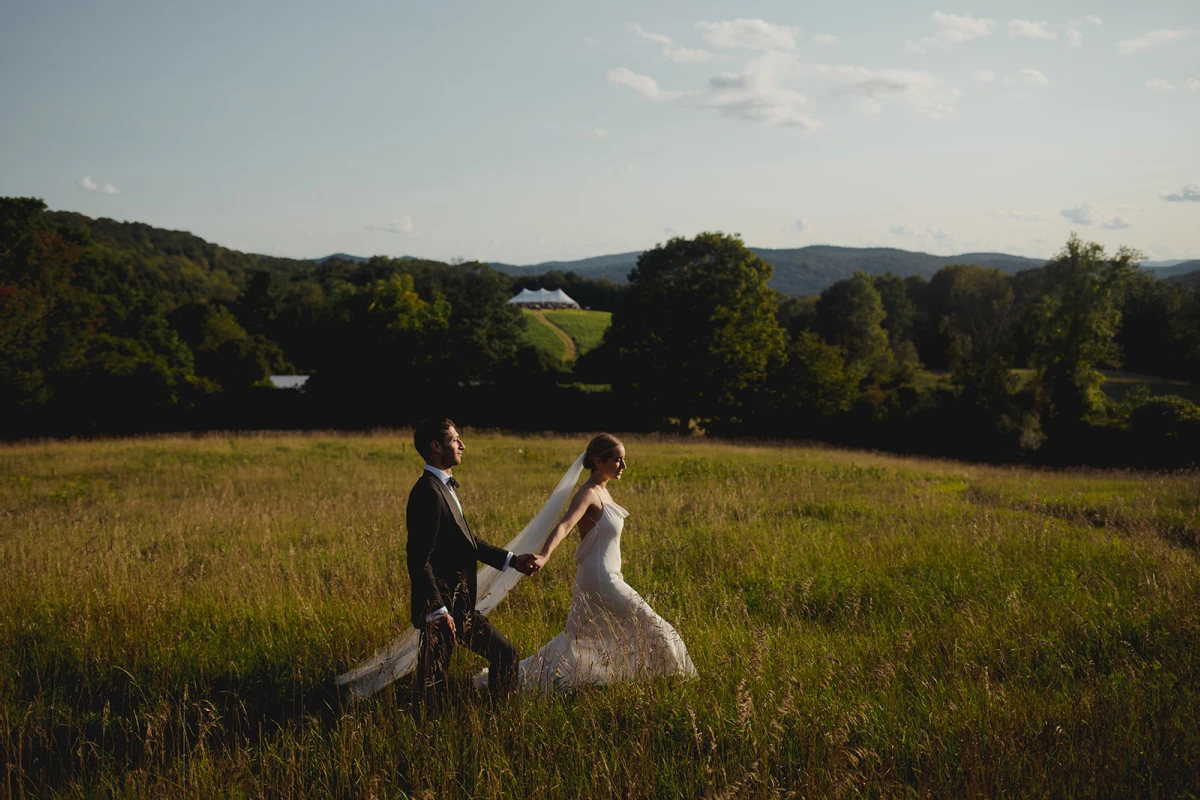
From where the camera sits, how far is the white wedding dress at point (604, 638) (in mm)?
4527

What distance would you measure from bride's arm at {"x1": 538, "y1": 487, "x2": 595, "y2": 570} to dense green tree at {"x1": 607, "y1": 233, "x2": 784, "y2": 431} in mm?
28585

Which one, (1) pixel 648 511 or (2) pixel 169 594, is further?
(1) pixel 648 511

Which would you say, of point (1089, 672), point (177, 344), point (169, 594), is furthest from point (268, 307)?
point (1089, 672)

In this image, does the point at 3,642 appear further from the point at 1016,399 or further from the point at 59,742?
the point at 1016,399

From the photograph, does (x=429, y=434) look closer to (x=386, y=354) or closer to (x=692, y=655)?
(x=692, y=655)

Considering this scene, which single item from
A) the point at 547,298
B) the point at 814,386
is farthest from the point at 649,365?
the point at 547,298

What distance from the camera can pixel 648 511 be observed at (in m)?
10.4

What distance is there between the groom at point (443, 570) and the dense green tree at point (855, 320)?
5567cm

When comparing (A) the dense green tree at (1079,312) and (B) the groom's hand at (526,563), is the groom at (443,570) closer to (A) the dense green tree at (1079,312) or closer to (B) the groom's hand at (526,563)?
(B) the groom's hand at (526,563)

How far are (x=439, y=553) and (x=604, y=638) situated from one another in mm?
1290

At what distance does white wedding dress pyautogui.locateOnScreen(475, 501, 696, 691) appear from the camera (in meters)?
4.53

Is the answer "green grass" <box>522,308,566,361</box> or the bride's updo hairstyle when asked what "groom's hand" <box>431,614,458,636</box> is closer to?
the bride's updo hairstyle

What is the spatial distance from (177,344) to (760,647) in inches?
1871

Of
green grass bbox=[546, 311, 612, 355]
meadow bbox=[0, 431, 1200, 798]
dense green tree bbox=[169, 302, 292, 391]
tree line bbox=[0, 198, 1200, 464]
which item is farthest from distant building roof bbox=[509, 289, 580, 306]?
meadow bbox=[0, 431, 1200, 798]
